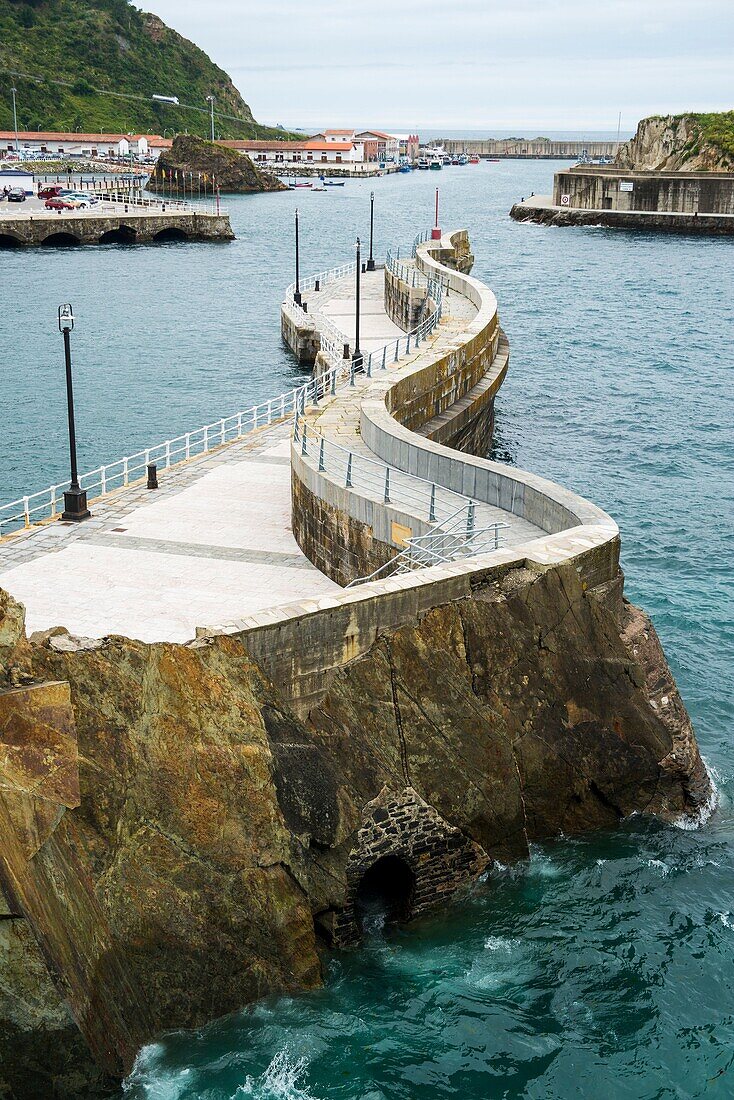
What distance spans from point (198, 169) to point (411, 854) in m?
146

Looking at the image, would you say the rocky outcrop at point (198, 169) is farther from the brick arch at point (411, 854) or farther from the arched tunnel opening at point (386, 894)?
the arched tunnel opening at point (386, 894)

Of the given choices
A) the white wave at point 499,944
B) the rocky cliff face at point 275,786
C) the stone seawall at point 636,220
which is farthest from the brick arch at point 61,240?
the white wave at point 499,944

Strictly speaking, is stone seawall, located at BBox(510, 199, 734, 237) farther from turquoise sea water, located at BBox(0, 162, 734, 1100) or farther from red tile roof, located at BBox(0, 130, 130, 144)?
red tile roof, located at BBox(0, 130, 130, 144)

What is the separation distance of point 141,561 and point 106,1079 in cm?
999

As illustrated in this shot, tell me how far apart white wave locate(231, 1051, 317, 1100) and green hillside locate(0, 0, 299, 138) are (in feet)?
580

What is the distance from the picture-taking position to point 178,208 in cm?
10881

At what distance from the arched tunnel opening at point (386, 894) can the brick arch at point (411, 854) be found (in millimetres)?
29

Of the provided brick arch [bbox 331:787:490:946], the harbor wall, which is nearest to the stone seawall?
the harbor wall

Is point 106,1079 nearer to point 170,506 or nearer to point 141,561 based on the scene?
point 141,561

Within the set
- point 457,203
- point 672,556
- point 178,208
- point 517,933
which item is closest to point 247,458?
point 672,556

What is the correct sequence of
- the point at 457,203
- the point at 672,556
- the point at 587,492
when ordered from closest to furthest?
the point at 672,556, the point at 587,492, the point at 457,203

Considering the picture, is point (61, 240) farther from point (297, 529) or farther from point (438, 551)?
point (438, 551)

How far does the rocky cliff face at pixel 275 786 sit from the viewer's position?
12.4 metres

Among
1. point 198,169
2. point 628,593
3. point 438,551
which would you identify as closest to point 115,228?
point 198,169
